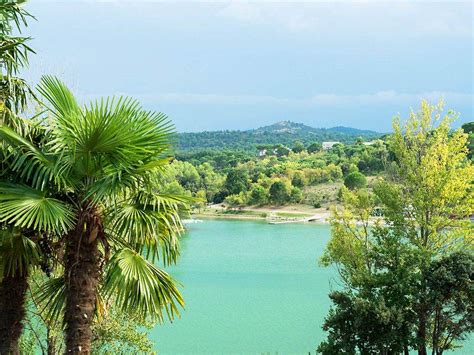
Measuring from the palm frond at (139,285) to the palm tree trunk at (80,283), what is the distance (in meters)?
0.27

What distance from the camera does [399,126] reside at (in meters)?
11.7

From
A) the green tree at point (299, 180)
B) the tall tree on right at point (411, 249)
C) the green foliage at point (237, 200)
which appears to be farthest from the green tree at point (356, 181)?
the tall tree on right at point (411, 249)

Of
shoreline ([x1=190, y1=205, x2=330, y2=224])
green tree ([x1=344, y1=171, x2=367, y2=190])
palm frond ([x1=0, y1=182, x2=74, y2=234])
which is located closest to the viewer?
palm frond ([x1=0, y1=182, x2=74, y2=234])

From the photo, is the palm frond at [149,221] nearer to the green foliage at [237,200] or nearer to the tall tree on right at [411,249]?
the tall tree on right at [411,249]

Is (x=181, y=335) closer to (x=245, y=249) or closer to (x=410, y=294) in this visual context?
(x=410, y=294)

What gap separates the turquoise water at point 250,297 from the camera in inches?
635

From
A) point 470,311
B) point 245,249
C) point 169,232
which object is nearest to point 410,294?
point 470,311

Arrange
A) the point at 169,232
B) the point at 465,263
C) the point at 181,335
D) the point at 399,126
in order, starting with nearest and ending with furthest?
the point at 169,232 → the point at 465,263 → the point at 399,126 → the point at 181,335

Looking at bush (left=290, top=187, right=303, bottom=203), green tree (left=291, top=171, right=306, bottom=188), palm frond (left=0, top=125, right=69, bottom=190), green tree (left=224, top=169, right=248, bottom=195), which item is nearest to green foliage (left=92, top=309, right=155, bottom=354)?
palm frond (left=0, top=125, right=69, bottom=190)

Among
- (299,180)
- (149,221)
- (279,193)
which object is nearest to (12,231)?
(149,221)

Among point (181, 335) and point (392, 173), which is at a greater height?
point (392, 173)

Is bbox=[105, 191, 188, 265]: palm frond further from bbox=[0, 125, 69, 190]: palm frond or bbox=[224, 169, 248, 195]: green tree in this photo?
bbox=[224, 169, 248, 195]: green tree

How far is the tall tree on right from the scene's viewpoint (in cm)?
886

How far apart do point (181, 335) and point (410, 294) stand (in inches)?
361
